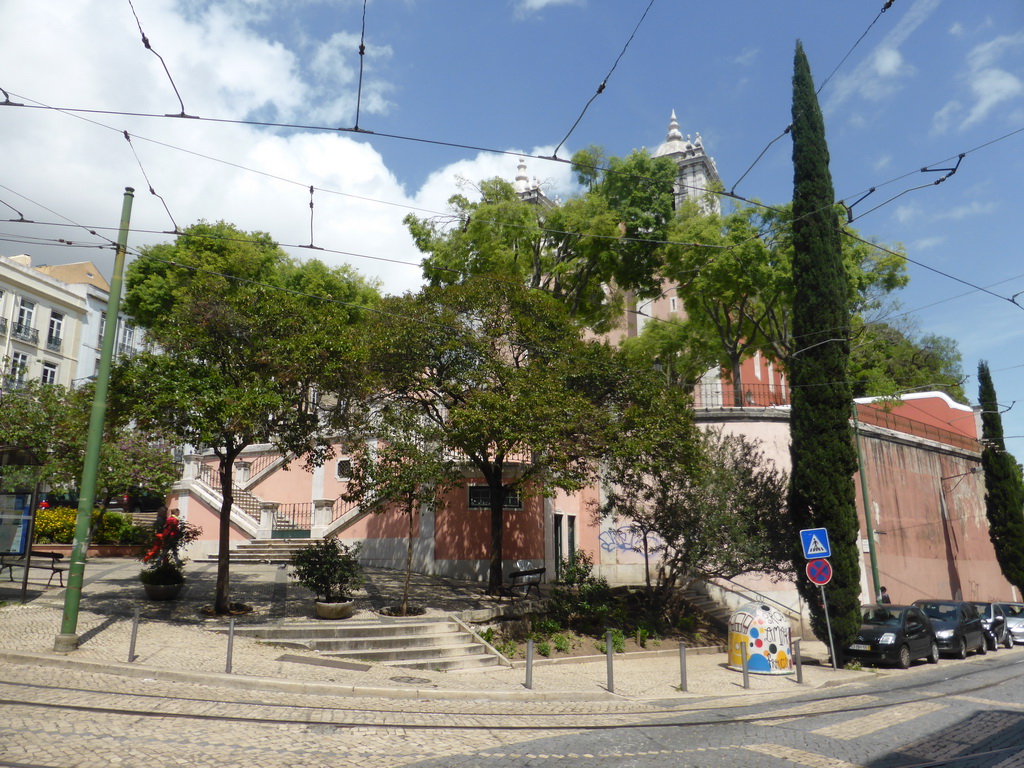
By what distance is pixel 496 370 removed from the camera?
16062mm

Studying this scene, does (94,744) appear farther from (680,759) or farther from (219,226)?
(219,226)

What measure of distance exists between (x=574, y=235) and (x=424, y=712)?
1863cm

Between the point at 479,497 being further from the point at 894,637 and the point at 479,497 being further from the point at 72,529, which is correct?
the point at 72,529

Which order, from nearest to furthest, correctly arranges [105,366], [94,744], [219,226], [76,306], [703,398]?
[94,744]
[105,366]
[703,398]
[219,226]
[76,306]

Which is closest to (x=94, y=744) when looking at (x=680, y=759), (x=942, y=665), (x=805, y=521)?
(x=680, y=759)

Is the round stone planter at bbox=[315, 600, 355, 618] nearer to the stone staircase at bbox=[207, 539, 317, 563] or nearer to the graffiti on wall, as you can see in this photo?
the stone staircase at bbox=[207, 539, 317, 563]

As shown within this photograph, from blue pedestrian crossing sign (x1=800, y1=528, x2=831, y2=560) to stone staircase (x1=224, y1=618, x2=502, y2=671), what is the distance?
684cm

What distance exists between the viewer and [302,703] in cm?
910

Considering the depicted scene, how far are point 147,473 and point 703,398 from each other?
54.7 feet

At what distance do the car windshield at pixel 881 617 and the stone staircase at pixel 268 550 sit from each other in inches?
617

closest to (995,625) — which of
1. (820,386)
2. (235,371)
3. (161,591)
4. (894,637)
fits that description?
(894,637)

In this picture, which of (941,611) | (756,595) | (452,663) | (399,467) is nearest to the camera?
(452,663)

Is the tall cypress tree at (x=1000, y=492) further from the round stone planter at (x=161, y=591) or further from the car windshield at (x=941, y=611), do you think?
the round stone planter at (x=161, y=591)

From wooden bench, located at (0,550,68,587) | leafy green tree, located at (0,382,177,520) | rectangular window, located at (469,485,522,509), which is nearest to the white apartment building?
leafy green tree, located at (0,382,177,520)
